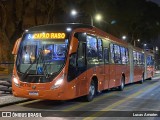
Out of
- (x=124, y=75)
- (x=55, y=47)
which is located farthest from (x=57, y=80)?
(x=124, y=75)

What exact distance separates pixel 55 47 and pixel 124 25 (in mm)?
44890

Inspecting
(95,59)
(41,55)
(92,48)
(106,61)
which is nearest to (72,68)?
(41,55)

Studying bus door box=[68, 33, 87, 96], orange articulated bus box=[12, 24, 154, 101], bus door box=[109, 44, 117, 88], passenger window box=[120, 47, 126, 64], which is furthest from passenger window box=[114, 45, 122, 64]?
bus door box=[68, 33, 87, 96]

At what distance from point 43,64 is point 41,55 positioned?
462 mm

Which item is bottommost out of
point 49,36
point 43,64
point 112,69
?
point 112,69

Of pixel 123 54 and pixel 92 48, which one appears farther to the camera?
pixel 123 54

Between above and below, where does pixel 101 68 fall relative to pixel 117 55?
below

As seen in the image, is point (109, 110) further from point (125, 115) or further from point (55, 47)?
point (55, 47)

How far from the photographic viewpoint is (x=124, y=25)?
58.4 m

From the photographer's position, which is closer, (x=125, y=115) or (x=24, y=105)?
(x=125, y=115)

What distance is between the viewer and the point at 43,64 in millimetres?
14125

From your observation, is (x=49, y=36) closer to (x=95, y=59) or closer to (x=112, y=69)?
(x=95, y=59)

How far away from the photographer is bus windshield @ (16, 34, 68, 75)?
45.9 feet

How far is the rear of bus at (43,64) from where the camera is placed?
1362 cm
